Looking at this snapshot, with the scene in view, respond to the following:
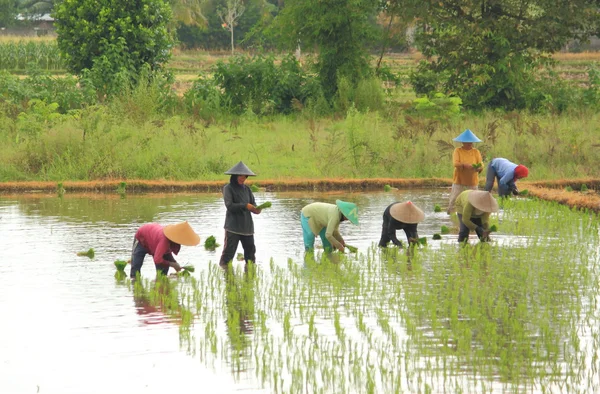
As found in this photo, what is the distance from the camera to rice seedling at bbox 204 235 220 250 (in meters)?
12.1

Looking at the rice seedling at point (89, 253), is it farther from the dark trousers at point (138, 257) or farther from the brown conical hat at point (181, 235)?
the brown conical hat at point (181, 235)

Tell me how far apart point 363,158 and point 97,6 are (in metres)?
12.9

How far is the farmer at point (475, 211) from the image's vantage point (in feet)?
38.7

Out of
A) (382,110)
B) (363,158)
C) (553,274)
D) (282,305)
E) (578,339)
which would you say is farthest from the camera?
(382,110)

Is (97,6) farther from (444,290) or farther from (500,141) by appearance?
(444,290)

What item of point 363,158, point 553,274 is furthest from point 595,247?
point 363,158

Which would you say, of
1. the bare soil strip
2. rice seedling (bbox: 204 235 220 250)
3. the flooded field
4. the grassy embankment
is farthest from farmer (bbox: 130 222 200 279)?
the grassy embankment

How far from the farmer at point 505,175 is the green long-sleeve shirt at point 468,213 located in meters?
2.06

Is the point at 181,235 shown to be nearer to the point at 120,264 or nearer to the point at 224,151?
the point at 120,264

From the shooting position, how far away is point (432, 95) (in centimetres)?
3006

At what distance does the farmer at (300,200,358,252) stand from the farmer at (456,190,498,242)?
60.6 inches

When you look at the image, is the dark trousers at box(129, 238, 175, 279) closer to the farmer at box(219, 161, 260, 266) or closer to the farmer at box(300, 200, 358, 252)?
the farmer at box(219, 161, 260, 266)

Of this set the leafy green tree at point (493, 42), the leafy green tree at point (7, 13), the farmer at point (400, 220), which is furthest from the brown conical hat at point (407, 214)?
the leafy green tree at point (7, 13)

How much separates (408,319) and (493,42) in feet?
71.5
